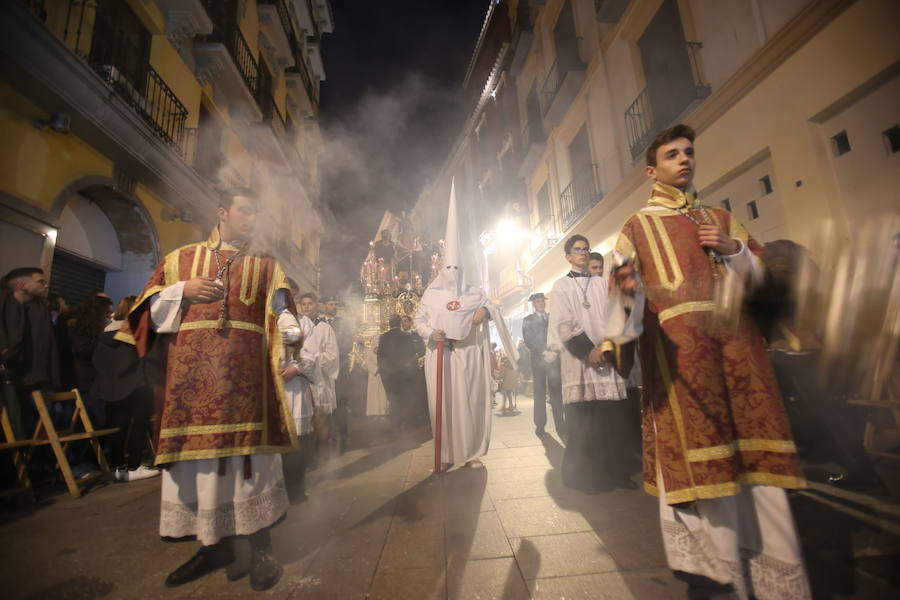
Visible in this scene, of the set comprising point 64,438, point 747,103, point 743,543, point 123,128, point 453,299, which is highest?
point 123,128

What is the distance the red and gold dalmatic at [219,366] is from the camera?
1772mm

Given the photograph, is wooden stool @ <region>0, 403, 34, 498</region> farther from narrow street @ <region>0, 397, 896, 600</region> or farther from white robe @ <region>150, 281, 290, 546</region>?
white robe @ <region>150, 281, 290, 546</region>

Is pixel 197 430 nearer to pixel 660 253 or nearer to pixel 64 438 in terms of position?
pixel 660 253

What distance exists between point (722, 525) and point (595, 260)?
2.61 metres

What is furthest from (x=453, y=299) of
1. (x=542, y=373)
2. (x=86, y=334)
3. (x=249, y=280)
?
(x=86, y=334)

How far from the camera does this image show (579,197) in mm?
9781

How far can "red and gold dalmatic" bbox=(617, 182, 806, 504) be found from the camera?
4.31ft

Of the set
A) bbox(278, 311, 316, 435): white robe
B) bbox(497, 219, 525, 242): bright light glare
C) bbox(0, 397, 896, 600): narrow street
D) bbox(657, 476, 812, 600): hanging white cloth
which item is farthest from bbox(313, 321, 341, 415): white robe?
bbox(497, 219, 525, 242): bright light glare

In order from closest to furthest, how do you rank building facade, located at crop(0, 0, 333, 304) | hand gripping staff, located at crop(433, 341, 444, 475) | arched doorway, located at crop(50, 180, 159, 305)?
hand gripping staff, located at crop(433, 341, 444, 475) → building facade, located at crop(0, 0, 333, 304) → arched doorway, located at crop(50, 180, 159, 305)

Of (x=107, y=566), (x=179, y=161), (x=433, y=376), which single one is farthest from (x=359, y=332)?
(x=107, y=566)

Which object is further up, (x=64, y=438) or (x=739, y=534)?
(x=64, y=438)

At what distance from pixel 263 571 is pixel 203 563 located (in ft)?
Result: 1.27

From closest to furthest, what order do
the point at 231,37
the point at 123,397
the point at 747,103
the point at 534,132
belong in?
the point at 123,397 → the point at 747,103 → the point at 231,37 → the point at 534,132

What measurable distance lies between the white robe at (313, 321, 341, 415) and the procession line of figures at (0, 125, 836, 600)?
150cm
